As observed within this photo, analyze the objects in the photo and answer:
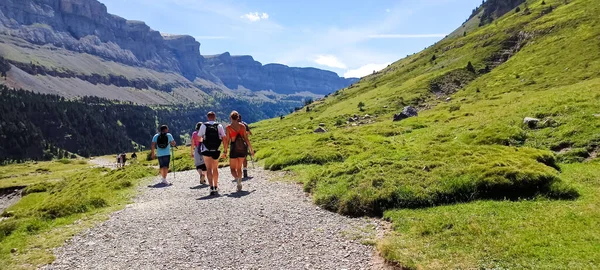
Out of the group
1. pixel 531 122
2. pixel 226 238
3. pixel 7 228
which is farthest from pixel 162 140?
pixel 531 122

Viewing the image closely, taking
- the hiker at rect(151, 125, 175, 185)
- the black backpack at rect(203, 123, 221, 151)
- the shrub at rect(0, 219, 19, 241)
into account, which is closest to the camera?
the shrub at rect(0, 219, 19, 241)

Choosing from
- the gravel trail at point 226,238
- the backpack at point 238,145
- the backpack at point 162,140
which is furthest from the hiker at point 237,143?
the backpack at point 162,140

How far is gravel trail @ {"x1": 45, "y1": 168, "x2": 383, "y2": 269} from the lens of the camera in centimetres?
1127

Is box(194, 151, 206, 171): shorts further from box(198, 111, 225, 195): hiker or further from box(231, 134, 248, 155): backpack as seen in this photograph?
box(231, 134, 248, 155): backpack

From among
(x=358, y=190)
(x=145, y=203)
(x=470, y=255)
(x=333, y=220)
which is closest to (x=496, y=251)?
(x=470, y=255)

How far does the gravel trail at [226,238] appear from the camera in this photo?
11273 mm

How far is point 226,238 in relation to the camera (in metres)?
13.3

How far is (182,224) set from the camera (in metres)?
15.3

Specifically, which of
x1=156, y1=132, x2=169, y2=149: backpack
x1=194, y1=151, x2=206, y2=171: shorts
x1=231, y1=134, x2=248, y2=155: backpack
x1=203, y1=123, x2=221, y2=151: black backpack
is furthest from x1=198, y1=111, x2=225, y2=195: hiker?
x1=156, y1=132, x2=169, y2=149: backpack

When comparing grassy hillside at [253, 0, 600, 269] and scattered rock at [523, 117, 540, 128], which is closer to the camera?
Result: grassy hillside at [253, 0, 600, 269]

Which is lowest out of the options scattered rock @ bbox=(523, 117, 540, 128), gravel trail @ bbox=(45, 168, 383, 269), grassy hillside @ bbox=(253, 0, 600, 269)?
gravel trail @ bbox=(45, 168, 383, 269)

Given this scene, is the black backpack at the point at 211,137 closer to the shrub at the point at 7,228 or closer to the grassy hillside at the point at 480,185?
the grassy hillside at the point at 480,185

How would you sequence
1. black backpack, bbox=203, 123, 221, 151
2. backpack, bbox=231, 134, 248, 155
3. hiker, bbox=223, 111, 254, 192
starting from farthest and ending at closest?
backpack, bbox=231, 134, 248, 155 → hiker, bbox=223, 111, 254, 192 → black backpack, bbox=203, 123, 221, 151

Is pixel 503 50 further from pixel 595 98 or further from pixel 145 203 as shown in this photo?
pixel 145 203
